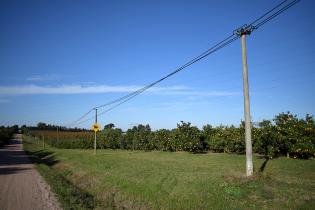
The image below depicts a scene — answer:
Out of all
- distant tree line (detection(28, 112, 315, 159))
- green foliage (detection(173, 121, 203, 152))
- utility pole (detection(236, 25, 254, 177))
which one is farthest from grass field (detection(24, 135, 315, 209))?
green foliage (detection(173, 121, 203, 152))

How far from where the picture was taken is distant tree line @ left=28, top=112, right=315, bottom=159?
1961 centimetres

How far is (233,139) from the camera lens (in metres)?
25.1

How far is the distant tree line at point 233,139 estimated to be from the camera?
19609 millimetres

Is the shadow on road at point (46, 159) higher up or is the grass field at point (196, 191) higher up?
the grass field at point (196, 191)

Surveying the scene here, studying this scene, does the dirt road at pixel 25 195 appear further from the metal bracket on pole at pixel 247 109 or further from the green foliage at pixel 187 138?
the green foliage at pixel 187 138

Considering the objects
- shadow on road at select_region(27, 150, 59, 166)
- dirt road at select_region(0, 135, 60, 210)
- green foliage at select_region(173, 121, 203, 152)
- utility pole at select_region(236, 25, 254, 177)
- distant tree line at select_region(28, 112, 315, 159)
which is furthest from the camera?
green foliage at select_region(173, 121, 203, 152)

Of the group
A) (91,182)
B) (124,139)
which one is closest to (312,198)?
(91,182)

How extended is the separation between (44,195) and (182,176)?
582 centimetres

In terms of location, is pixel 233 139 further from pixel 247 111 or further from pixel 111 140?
pixel 111 140

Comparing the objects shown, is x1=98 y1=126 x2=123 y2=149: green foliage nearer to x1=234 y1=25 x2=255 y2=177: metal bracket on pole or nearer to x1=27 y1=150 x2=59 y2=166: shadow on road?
x1=27 y1=150 x2=59 y2=166: shadow on road

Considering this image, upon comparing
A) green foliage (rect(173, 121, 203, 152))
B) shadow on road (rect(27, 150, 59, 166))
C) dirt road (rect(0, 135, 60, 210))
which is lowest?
shadow on road (rect(27, 150, 59, 166))

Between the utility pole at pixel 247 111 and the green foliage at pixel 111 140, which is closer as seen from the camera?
the utility pole at pixel 247 111

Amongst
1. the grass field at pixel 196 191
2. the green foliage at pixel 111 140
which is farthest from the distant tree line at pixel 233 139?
the grass field at pixel 196 191

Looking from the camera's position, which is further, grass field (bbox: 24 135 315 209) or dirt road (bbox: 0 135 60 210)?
dirt road (bbox: 0 135 60 210)
